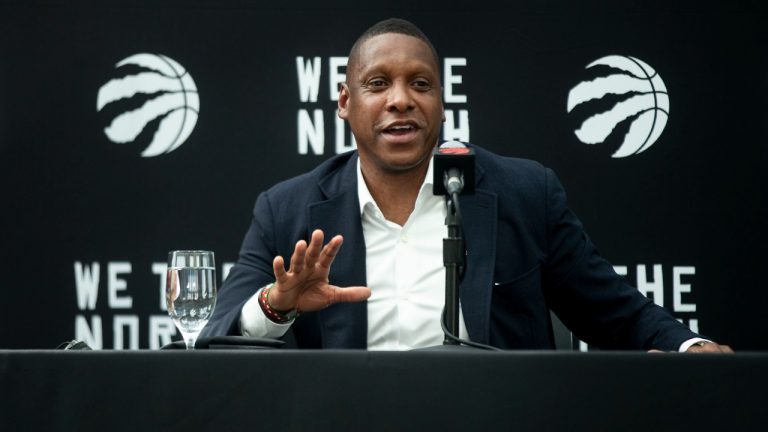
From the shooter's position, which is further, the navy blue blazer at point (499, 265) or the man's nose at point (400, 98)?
the man's nose at point (400, 98)

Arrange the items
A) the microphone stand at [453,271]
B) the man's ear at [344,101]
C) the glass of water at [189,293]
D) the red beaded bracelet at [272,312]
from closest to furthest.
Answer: the microphone stand at [453,271]
the glass of water at [189,293]
the red beaded bracelet at [272,312]
the man's ear at [344,101]

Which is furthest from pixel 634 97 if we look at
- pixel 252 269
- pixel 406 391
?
pixel 406 391

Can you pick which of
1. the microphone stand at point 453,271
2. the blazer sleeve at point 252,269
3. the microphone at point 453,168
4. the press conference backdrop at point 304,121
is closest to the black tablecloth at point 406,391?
the microphone stand at point 453,271

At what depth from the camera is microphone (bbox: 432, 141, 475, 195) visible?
1539mm

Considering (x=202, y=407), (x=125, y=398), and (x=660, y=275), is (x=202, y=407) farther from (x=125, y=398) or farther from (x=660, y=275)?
(x=660, y=275)

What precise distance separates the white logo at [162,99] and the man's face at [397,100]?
35.8 inches

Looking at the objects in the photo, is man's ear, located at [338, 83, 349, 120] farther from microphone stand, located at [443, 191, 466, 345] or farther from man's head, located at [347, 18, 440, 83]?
microphone stand, located at [443, 191, 466, 345]

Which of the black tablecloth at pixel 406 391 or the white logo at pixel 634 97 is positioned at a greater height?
the white logo at pixel 634 97

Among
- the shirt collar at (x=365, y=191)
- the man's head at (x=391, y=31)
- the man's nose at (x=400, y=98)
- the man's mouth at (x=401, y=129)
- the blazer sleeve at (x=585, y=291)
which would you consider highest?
the man's head at (x=391, y=31)

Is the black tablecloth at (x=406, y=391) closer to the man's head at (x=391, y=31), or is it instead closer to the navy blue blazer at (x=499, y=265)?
the navy blue blazer at (x=499, y=265)

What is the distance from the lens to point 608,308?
212cm

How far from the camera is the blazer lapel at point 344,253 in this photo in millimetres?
2076

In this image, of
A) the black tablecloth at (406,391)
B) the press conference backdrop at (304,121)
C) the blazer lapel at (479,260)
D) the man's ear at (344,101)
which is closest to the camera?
the black tablecloth at (406,391)

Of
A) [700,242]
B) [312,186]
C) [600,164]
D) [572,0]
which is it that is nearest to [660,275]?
[700,242]
